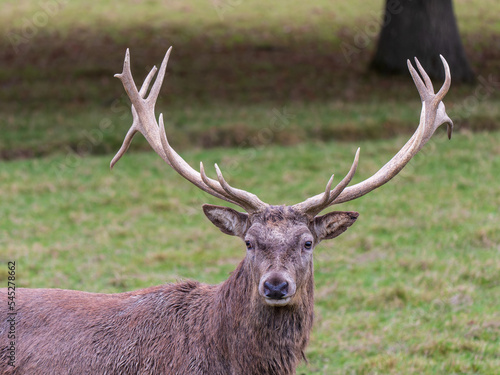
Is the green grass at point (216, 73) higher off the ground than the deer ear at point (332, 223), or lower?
Answer: higher

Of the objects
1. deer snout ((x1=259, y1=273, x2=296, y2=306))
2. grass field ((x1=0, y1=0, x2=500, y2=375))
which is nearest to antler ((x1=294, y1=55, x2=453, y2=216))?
deer snout ((x1=259, y1=273, x2=296, y2=306))

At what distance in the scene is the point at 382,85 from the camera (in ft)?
57.7

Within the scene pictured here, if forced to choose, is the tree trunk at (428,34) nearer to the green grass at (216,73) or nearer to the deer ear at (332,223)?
the green grass at (216,73)

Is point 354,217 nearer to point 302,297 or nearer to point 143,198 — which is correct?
point 302,297

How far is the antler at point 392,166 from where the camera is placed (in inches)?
181

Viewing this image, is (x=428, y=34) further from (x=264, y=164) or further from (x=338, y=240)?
(x=338, y=240)

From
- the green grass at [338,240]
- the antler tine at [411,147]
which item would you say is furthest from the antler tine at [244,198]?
the green grass at [338,240]

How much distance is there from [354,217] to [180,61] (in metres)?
15.4

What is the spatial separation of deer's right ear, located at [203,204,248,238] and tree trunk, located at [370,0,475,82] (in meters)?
13.2

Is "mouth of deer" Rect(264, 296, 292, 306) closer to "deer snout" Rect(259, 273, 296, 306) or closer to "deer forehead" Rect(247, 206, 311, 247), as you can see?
"deer snout" Rect(259, 273, 296, 306)

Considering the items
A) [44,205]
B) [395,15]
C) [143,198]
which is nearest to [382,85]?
[395,15]

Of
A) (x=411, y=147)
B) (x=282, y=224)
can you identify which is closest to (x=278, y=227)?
(x=282, y=224)

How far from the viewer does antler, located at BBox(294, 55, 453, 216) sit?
15.1 feet

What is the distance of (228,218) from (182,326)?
762 millimetres
